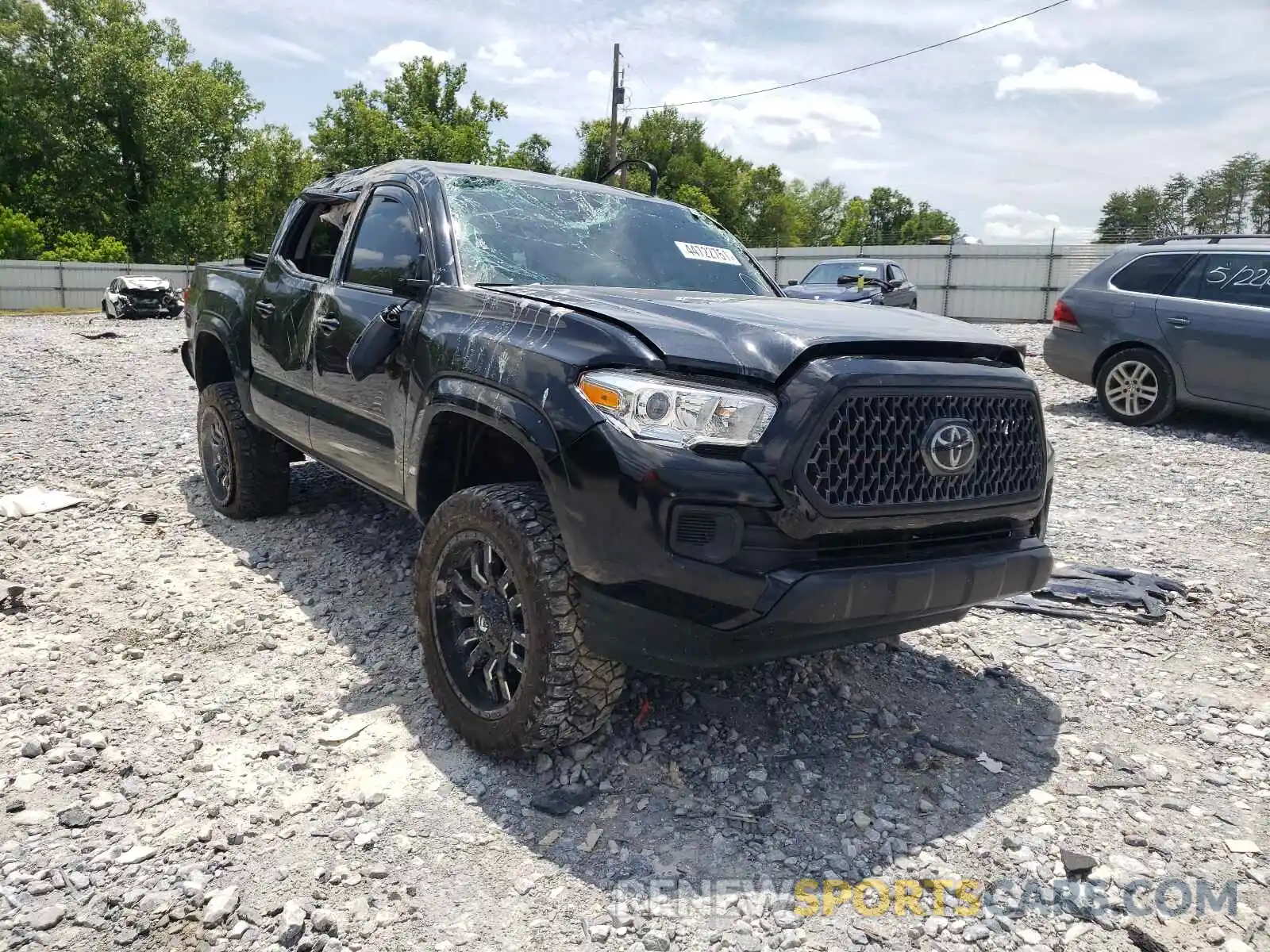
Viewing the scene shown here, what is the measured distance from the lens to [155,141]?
43.8 metres

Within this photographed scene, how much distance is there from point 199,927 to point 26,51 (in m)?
52.7

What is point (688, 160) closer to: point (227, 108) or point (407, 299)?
point (227, 108)

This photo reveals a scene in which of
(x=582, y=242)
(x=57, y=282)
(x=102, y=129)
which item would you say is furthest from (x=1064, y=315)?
(x=102, y=129)

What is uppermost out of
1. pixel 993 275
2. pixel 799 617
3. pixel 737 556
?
pixel 993 275

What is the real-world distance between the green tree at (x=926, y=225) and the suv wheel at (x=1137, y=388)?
85900 mm

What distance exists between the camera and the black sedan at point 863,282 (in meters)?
14.0

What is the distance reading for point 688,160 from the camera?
6388cm

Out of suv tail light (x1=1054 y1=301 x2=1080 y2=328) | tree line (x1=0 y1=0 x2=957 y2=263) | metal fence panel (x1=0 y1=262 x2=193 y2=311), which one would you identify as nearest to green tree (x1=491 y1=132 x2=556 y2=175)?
tree line (x1=0 y1=0 x2=957 y2=263)

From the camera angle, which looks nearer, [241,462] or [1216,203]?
[241,462]

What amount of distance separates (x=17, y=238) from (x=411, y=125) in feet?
62.2

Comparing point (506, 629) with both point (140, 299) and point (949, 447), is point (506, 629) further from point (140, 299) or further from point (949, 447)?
point (140, 299)

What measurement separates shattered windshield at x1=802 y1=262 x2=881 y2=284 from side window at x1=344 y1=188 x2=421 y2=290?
11.8 meters

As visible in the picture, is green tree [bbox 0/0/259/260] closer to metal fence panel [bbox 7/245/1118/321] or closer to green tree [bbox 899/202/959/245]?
metal fence panel [bbox 7/245/1118/321]

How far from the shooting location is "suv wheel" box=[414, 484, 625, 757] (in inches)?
105
